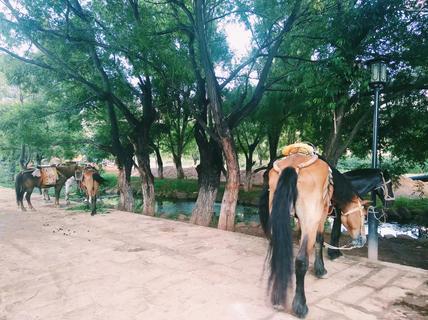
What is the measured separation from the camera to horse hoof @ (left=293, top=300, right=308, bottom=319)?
3117 mm

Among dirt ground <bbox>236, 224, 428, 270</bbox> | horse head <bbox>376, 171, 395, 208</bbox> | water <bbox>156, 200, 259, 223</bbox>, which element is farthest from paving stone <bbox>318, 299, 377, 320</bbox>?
water <bbox>156, 200, 259, 223</bbox>

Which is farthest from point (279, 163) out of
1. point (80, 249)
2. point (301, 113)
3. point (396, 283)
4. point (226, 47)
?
point (301, 113)

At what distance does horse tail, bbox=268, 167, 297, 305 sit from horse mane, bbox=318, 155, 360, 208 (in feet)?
3.89

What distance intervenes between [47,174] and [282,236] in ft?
31.6

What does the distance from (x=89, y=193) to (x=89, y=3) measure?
560 centimetres

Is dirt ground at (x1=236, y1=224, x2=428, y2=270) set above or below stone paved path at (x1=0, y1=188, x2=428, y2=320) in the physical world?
below

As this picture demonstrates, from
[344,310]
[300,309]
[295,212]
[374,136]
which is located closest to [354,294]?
[344,310]

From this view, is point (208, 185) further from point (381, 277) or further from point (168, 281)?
point (381, 277)

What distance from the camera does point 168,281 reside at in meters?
3.99

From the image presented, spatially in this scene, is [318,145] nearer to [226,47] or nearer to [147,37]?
[226,47]

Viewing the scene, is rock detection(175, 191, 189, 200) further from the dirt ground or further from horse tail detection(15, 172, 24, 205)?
horse tail detection(15, 172, 24, 205)

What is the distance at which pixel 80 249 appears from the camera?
550 centimetres

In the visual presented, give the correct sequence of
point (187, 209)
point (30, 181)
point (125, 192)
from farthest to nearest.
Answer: point (187, 209) < point (125, 192) < point (30, 181)

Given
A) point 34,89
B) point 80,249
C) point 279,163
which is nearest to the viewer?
point 279,163
